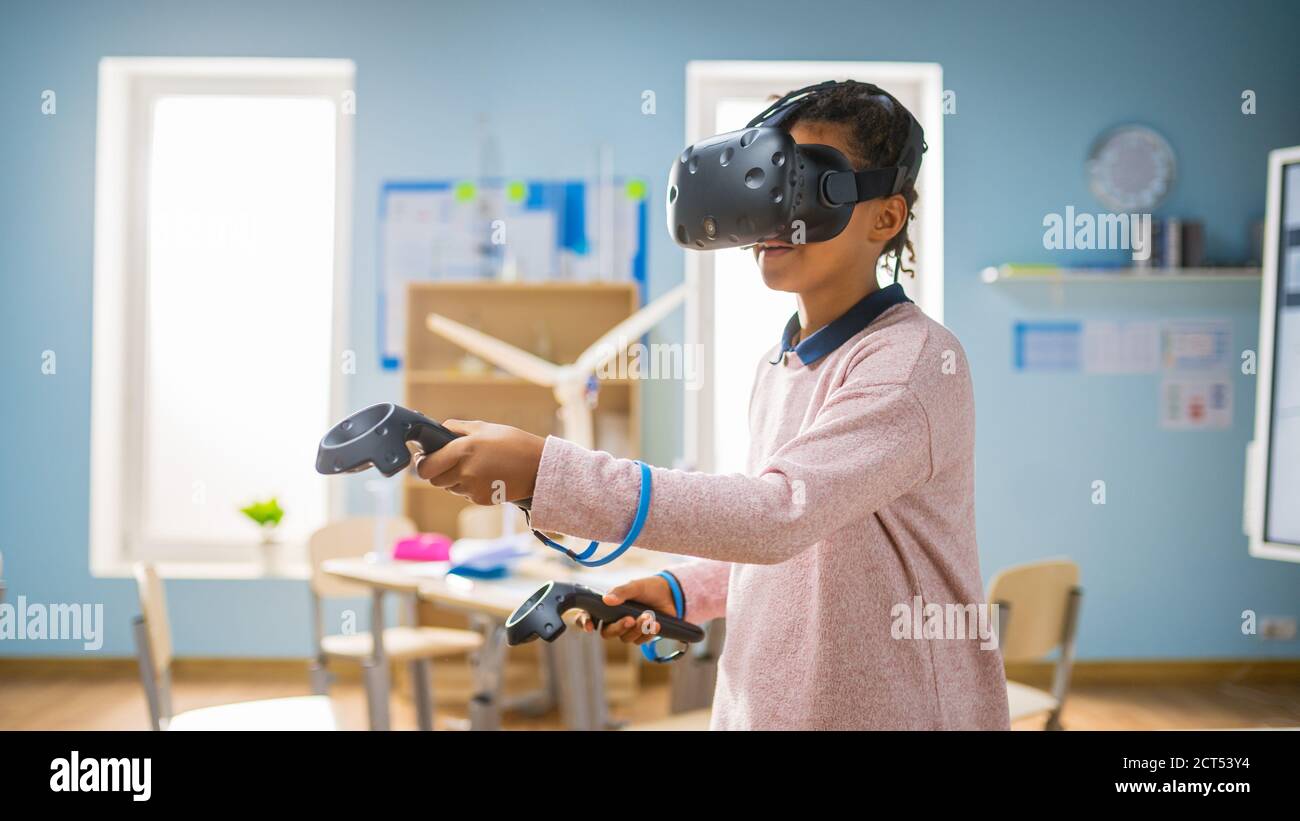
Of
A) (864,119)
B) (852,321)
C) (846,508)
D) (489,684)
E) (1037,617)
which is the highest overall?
(864,119)

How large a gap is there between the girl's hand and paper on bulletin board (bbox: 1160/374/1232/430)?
3437 mm

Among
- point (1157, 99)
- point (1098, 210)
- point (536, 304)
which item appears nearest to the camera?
point (1157, 99)

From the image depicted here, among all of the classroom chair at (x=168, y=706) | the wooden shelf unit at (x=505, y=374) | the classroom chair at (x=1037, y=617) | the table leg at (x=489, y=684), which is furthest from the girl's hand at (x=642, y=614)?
the wooden shelf unit at (x=505, y=374)

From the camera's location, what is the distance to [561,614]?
2.31ft

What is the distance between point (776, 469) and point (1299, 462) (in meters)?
2.76

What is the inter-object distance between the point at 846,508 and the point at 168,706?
1.97 meters

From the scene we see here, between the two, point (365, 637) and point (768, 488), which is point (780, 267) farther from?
point (365, 637)

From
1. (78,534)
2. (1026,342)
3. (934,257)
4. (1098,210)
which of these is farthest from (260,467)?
(1098,210)

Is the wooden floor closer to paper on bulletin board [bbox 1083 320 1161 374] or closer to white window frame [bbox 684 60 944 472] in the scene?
white window frame [bbox 684 60 944 472]

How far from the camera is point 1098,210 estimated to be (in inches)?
146

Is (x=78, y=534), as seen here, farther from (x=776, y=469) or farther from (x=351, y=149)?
(x=776, y=469)

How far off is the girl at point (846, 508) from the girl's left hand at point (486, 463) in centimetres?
2
